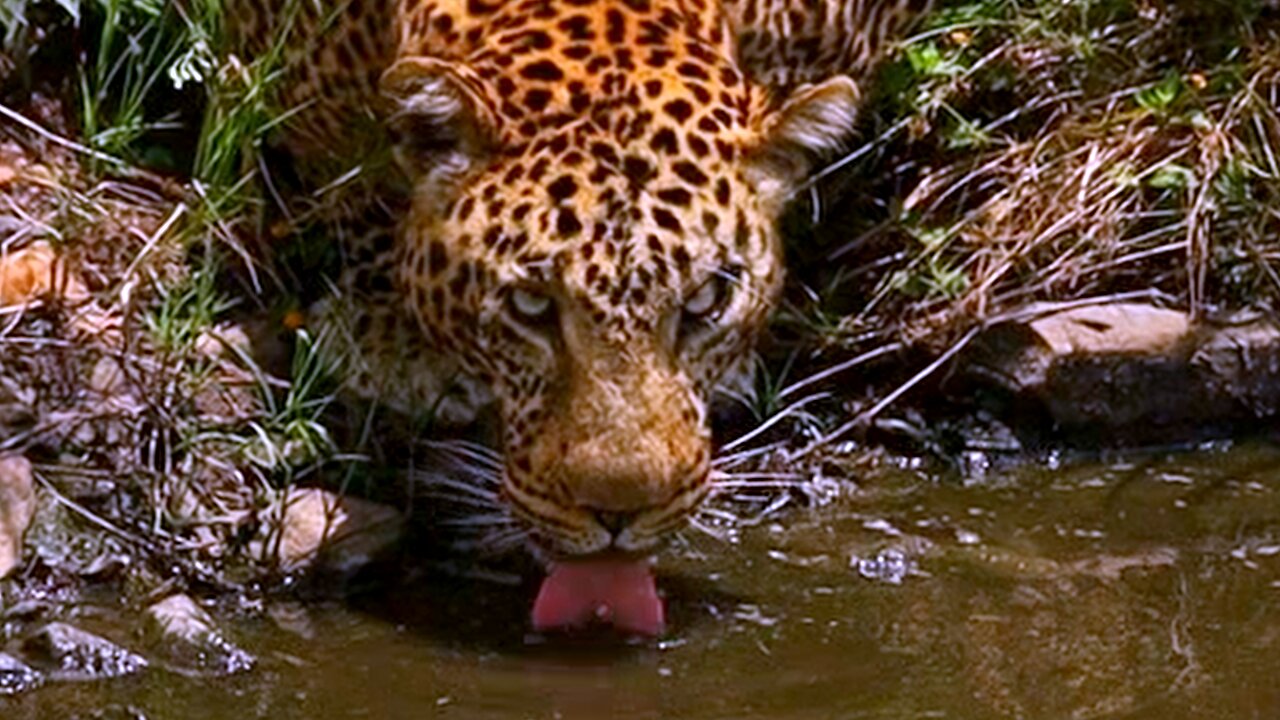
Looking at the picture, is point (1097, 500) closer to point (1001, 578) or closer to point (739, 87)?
point (1001, 578)

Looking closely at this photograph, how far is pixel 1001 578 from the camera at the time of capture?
7.29m

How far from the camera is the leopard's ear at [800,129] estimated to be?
701 cm

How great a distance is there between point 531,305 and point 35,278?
1.65m

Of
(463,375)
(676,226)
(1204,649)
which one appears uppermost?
(676,226)

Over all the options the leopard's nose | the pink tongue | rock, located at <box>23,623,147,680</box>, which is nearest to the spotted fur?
the leopard's nose

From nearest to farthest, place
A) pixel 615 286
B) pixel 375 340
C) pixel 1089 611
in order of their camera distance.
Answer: pixel 615 286
pixel 1089 611
pixel 375 340

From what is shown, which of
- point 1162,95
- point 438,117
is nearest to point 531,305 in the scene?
point 438,117

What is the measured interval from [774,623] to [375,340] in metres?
1.33

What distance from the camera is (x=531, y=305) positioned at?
6.74 meters

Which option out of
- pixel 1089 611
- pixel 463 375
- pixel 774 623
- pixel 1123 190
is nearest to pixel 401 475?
pixel 463 375

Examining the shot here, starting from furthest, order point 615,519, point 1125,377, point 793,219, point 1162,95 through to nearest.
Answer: point 1162,95, point 793,219, point 1125,377, point 615,519

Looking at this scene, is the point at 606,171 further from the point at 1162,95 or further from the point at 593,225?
the point at 1162,95

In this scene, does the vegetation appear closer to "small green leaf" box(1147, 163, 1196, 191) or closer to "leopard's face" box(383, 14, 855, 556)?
"small green leaf" box(1147, 163, 1196, 191)

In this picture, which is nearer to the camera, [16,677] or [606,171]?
[16,677]
